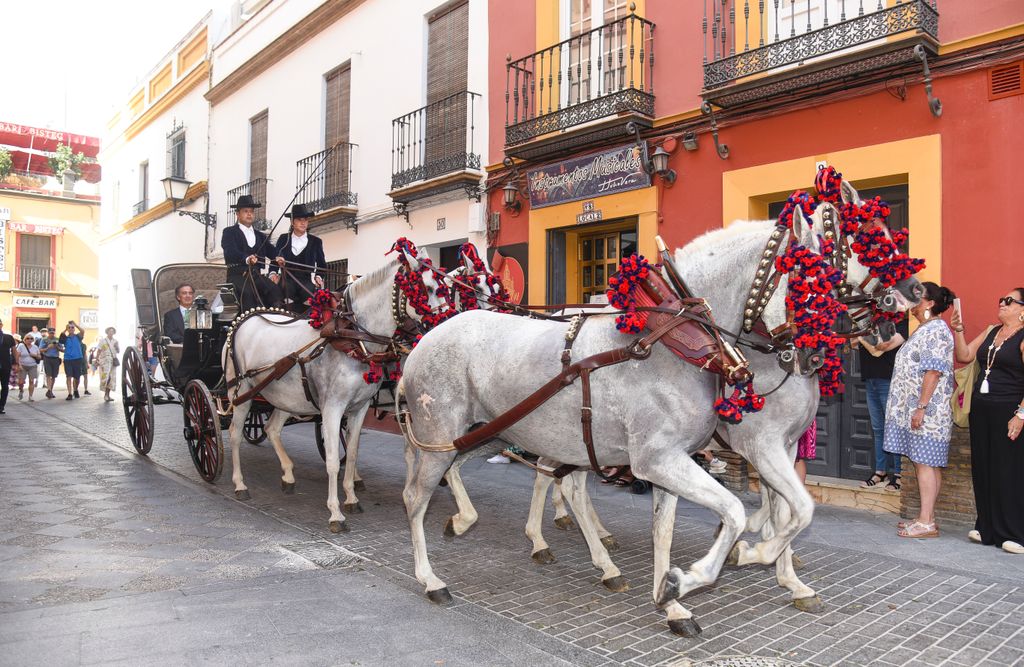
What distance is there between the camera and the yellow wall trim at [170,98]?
62.1 ft

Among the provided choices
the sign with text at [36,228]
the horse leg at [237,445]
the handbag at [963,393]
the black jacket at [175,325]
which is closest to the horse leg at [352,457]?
the horse leg at [237,445]

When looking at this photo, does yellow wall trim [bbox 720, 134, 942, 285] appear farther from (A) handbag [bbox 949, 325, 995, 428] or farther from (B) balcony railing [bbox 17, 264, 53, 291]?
(B) balcony railing [bbox 17, 264, 53, 291]

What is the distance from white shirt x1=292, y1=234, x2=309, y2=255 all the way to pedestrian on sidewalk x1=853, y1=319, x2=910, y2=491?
5.41 metres

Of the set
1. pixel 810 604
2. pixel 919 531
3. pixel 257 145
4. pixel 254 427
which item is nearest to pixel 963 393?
pixel 919 531

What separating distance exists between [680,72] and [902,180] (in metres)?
2.57

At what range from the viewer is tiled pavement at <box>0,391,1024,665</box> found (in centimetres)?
361

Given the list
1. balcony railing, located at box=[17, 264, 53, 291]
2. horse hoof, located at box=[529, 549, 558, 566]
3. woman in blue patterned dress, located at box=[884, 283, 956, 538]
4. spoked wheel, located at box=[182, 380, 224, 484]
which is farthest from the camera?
balcony railing, located at box=[17, 264, 53, 291]

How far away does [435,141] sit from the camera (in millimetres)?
11359

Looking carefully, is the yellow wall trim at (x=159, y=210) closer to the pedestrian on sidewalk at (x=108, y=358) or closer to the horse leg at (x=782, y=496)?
the pedestrian on sidewalk at (x=108, y=358)

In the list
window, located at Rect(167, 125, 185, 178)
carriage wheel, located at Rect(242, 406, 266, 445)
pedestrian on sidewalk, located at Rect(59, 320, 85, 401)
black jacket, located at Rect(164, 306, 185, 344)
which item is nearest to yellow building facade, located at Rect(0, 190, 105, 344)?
window, located at Rect(167, 125, 185, 178)

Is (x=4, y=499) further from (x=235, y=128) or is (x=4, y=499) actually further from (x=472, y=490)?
(x=235, y=128)

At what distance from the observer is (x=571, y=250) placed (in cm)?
973

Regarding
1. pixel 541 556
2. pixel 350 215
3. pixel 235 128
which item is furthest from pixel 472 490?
pixel 235 128

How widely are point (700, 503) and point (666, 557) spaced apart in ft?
1.57
